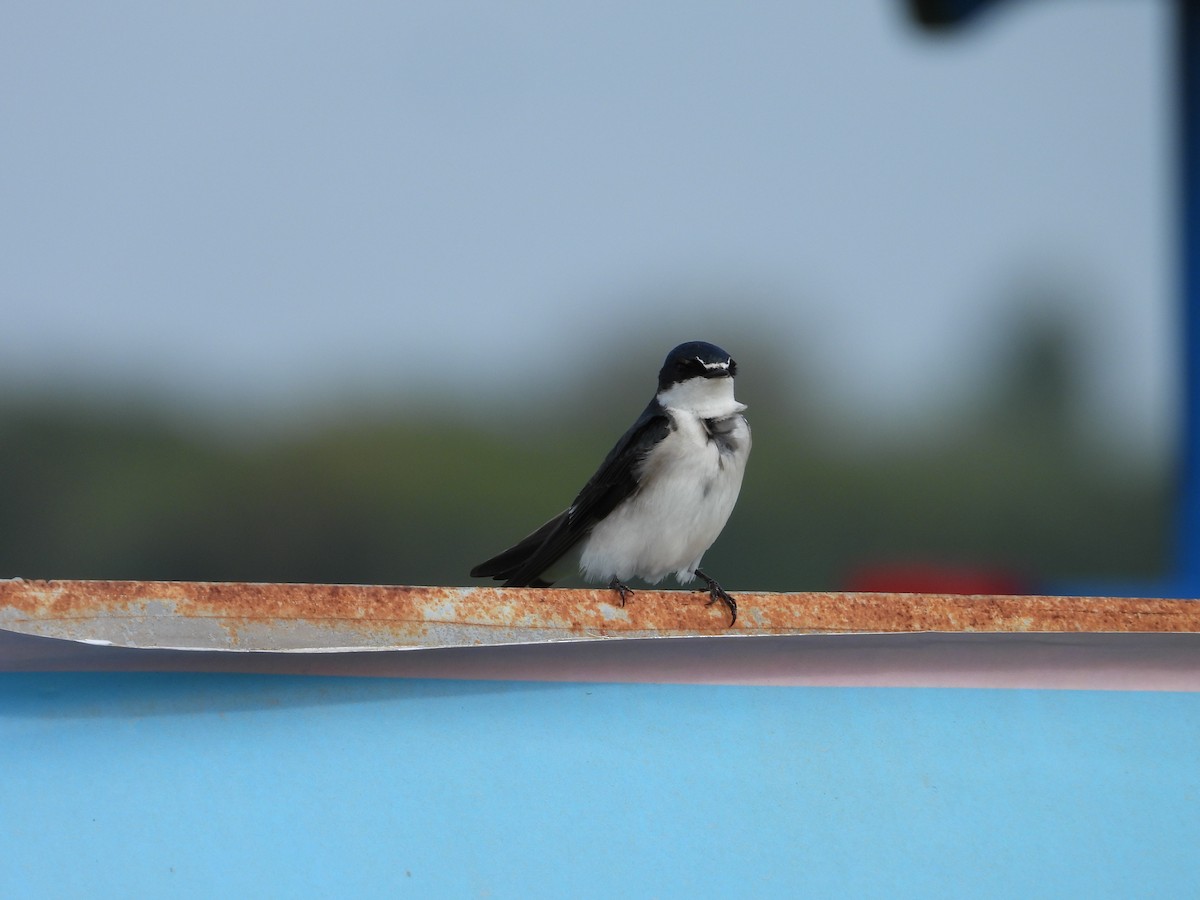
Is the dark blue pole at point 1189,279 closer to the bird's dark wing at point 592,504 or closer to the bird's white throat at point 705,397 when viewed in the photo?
the bird's white throat at point 705,397

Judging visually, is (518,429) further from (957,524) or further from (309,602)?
(309,602)

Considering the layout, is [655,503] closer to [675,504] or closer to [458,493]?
[675,504]

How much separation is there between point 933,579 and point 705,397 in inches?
168

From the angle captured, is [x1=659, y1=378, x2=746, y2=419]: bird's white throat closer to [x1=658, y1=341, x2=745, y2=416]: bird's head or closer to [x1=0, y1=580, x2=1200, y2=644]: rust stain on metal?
[x1=658, y1=341, x2=745, y2=416]: bird's head

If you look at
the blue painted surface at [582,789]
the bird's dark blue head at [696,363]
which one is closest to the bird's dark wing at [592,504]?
the bird's dark blue head at [696,363]

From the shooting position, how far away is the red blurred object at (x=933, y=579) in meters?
6.42

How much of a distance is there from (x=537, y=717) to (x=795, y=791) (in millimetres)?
268

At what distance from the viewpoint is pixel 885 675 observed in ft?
5.12

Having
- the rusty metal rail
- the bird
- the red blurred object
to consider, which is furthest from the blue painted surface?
the red blurred object

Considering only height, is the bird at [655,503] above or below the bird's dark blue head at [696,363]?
below

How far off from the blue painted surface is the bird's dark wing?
1.33 metres

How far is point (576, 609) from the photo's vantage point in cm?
156

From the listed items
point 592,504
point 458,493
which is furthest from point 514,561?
point 458,493

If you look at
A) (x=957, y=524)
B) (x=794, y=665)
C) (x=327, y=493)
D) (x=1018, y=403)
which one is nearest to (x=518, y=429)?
(x=327, y=493)
